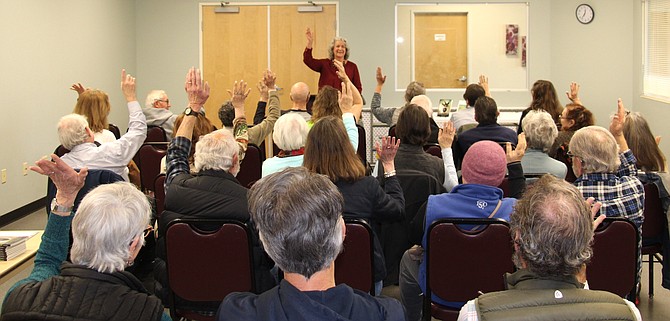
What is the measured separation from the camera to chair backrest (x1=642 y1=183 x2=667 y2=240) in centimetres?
461

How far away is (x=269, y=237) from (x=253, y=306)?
0.62 feet

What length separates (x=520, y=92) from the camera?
11570mm

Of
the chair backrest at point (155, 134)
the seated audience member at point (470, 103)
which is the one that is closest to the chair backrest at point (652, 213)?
the seated audience member at point (470, 103)

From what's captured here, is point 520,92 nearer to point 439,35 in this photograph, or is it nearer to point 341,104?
point 439,35

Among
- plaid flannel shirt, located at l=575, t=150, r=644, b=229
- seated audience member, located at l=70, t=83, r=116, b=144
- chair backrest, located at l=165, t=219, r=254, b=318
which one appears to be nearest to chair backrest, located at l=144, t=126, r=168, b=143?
seated audience member, located at l=70, t=83, r=116, b=144

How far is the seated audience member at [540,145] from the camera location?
5156 mm

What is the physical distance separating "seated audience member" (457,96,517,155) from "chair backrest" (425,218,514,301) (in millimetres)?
2677

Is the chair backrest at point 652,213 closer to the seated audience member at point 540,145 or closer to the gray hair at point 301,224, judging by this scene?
the seated audience member at point 540,145

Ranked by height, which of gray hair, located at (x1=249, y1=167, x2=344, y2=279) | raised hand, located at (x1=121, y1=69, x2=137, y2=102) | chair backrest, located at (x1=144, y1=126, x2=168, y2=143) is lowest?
gray hair, located at (x1=249, y1=167, x2=344, y2=279)

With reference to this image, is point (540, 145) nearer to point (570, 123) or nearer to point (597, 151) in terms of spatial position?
point (570, 123)

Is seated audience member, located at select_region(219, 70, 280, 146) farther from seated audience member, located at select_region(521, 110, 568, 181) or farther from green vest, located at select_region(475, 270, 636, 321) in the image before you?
green vest, located at select_region(475, 270, 636, 321)

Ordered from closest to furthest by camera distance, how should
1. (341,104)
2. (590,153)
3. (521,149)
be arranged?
(590,153)
(521,149)
(341,104)

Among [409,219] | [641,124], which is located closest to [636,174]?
[641,124]

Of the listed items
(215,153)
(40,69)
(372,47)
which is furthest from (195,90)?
(372,47)
